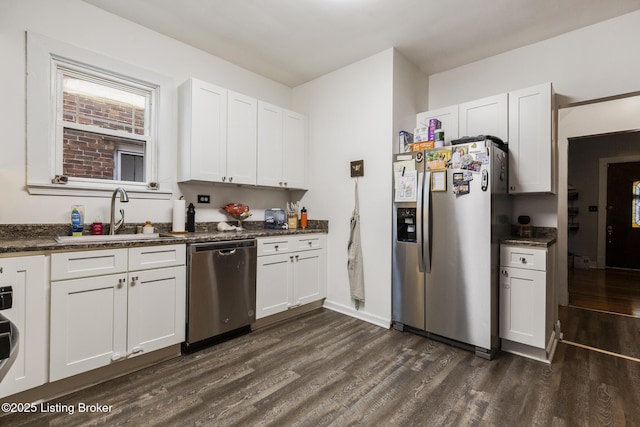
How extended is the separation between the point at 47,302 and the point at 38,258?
0.27 m

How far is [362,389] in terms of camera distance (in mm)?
1954

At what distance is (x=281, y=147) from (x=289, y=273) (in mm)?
1456

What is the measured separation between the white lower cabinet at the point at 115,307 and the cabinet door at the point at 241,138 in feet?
3.64

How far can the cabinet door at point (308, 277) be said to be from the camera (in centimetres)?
323

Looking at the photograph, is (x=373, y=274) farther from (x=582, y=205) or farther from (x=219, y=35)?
(x=582, y=205)

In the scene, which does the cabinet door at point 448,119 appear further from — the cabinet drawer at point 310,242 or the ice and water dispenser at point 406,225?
the cabinet drawer at point 310,242

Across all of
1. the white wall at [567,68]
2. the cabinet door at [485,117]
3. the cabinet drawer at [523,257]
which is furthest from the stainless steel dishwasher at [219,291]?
the white wall at [567,68]

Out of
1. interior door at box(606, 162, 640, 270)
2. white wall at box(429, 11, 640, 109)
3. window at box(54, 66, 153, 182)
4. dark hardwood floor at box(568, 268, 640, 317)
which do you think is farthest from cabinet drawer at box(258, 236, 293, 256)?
interior door at box(606, 162, 640, 270)

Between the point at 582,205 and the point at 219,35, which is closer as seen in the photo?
the point at 219,35

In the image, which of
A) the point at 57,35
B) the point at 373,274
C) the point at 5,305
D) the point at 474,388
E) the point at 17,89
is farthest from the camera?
the point at 373,274

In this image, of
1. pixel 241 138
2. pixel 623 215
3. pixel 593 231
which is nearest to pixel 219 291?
pixel 241 138

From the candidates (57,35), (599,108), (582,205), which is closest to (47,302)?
(57,35)

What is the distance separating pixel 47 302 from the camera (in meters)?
1.78

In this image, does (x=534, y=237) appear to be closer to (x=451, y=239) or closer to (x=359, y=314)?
(x=451, y=239)
